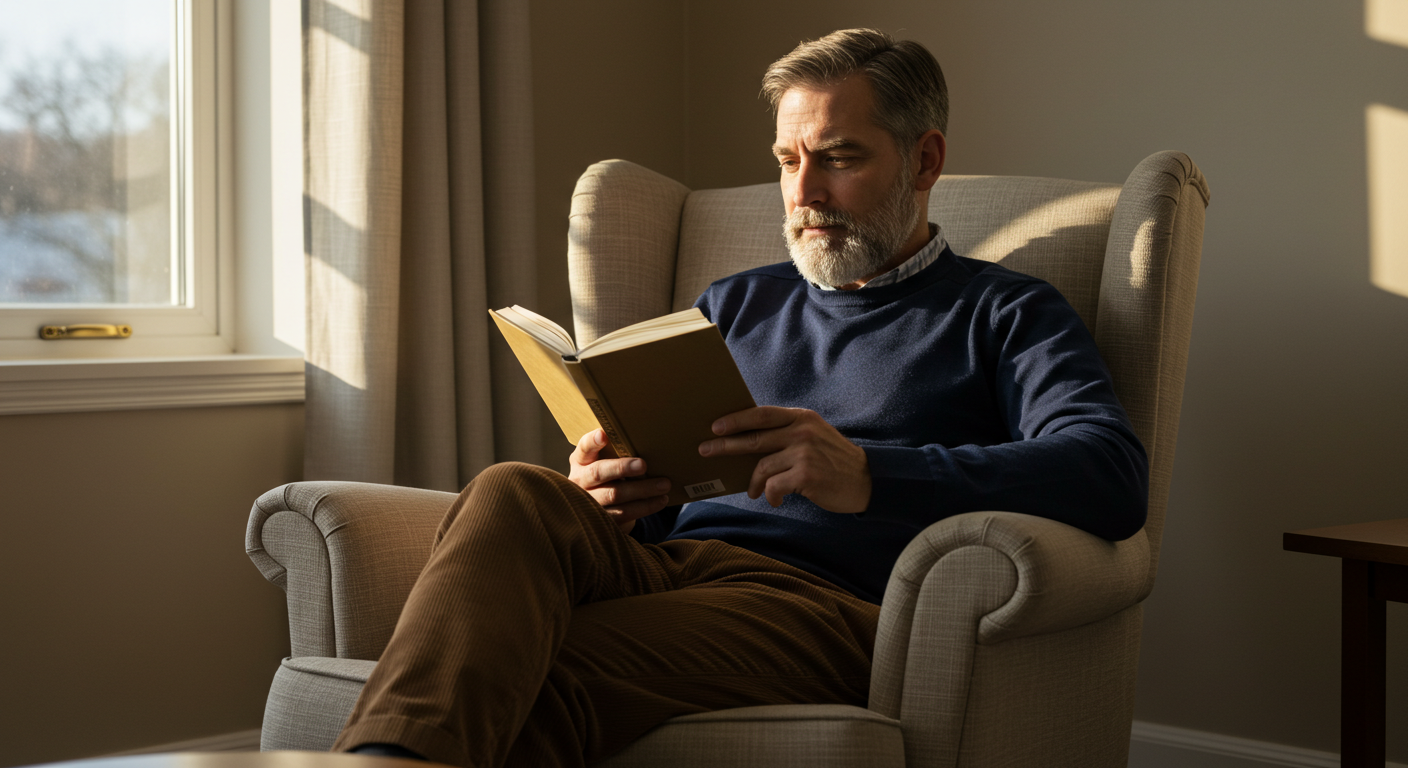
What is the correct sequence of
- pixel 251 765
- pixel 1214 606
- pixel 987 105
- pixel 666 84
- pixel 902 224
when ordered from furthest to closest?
1. pixel 666 84
2. pixel 987 105
3. pixel 1214 606
4. pixel 902 224
5. pixel 251 765

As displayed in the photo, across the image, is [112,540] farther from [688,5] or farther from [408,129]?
[688,5]

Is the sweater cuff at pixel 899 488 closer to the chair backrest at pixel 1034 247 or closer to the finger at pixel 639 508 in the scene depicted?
the finger at pixel 639 508

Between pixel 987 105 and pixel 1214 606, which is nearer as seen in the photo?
pixel 1214 606

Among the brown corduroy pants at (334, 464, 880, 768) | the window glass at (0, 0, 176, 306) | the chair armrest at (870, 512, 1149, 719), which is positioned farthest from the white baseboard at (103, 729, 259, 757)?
the chair armrest at (870, 512, 1149, 719)

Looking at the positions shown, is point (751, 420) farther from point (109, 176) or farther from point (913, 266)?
point (109, 176)

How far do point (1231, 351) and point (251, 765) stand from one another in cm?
187

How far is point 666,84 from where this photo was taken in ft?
9.57

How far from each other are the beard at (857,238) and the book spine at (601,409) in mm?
480

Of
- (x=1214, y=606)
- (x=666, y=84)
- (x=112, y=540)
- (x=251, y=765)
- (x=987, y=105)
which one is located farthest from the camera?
(x=666, y=84)

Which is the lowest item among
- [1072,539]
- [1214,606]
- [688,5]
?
[1214,606]

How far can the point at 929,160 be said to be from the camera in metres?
1.71

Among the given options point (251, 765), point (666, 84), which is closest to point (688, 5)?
point (666, 84)

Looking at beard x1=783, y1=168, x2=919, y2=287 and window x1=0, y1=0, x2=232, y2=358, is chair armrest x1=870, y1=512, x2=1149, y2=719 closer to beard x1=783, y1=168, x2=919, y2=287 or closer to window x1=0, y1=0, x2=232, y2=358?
beard x1=783, y1=168, x2=919, y2=287

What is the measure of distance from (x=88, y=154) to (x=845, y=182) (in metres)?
1.48
